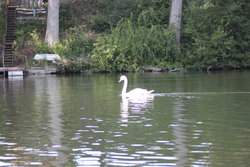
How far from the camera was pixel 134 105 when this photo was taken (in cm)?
2156

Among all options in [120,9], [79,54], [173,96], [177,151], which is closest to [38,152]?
[177,151]

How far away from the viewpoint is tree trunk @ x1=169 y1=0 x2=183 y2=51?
144 feet

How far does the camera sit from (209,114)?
1847cm

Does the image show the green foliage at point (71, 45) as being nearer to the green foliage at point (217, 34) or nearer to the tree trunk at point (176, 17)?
the tree trunk at point (176, 17)

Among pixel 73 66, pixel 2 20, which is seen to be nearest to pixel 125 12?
pixel 73 66

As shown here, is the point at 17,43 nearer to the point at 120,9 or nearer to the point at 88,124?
the point at 120,9

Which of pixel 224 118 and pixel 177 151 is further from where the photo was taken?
pixel 224 118

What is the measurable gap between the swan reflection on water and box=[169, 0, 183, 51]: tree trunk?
21.1 meters

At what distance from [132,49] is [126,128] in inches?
1005

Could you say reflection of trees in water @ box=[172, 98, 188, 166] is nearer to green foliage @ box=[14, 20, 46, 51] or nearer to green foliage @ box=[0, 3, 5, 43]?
green foliage @ box=[14, 20, 46, 51]

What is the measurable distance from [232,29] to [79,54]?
35.4 ft

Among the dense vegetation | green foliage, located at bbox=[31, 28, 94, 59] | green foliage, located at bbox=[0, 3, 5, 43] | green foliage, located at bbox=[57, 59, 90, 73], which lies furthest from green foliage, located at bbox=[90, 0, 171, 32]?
green foliage, located at bbox=[0, 3, 5, 43]

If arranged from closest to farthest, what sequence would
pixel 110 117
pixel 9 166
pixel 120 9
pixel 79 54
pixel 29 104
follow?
pixel 9 166
pixel 110 117
pixel 29 104
pixel 79 54
pixel 120 9

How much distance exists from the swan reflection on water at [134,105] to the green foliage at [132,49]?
17.3 m
